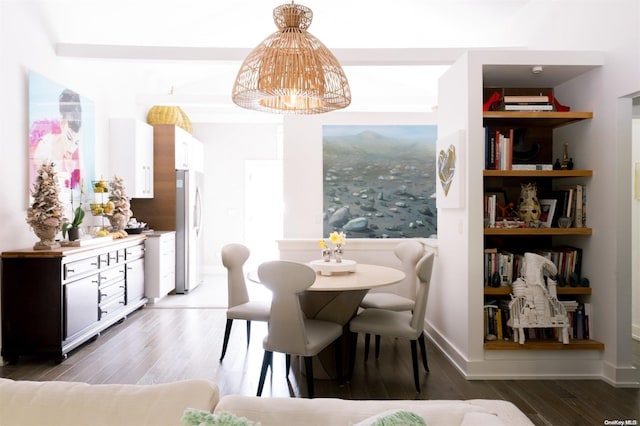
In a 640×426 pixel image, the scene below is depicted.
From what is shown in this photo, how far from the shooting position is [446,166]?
11.2ft

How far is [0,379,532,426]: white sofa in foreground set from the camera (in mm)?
1050

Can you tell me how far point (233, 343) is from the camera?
3715mm

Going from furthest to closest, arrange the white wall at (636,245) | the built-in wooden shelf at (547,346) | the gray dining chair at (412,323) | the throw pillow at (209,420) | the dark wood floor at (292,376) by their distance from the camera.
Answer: the white wall at (636,245)
the built-in wooden shelf at (547,346)
the gray dining chair at (412,323)
the dark wood floor at (292,376)
the throw pillow at (209,420)

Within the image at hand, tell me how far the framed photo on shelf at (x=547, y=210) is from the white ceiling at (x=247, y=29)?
1790 mm

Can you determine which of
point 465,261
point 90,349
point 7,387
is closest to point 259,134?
point 90,349

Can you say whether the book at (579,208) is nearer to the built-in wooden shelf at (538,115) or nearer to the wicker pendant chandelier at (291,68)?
the built-in wooden shelf at (538,115)

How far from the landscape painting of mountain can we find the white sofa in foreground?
477 cm

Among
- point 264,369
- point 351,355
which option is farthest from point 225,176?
point 264,369

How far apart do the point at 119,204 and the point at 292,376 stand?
3021 millimetres

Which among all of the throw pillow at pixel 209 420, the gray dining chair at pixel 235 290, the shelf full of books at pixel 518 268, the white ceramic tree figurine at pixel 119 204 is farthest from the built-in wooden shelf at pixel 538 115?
the white ceramic tree figurine at pixel 119 204

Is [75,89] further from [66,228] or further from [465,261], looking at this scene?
[465,261]

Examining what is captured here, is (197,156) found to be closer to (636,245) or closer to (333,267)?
(333,267)

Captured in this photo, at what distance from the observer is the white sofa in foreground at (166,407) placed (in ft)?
3.44

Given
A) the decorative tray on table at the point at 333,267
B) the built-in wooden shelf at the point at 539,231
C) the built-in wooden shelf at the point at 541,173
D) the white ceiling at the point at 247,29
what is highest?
the white ceiling at the point at 247,29
